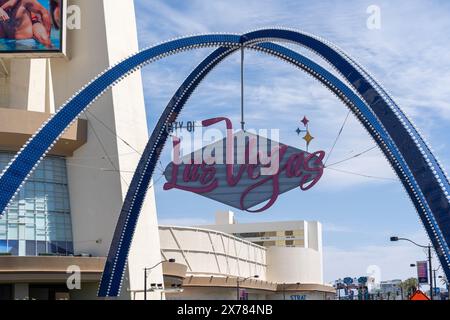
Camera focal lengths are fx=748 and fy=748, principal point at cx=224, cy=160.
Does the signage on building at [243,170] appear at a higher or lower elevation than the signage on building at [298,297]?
higher

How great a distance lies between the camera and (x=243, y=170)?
6931cm

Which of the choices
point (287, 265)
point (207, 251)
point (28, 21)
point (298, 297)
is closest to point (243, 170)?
point (207, 251)

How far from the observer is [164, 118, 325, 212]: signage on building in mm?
65625

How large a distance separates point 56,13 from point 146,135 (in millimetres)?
12649

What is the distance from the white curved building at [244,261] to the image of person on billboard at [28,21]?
22447 millimetres

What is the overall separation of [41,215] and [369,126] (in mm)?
31213

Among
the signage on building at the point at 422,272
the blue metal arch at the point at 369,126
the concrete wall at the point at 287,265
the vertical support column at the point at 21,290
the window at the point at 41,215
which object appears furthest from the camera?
the concrete wall at the point at 287,265

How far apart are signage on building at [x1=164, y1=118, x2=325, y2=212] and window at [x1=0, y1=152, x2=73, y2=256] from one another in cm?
910

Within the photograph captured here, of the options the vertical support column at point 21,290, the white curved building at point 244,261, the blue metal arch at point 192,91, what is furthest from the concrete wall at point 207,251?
the blue metal arch at point 192,91

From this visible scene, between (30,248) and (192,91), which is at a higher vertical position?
(192,91)

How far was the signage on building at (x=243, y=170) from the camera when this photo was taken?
6562 cm

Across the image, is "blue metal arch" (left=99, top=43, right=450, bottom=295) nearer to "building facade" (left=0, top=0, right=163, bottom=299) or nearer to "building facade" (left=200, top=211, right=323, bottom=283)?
"building facade" (left=0, top=0, right=163, bottom=299)

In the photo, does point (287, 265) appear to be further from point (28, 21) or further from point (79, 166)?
point (28, 21)

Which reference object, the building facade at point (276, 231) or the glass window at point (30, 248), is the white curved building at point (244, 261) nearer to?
the building facade at point (276, 231)
